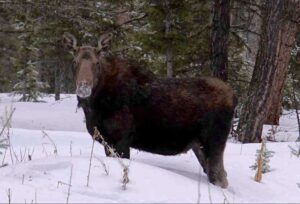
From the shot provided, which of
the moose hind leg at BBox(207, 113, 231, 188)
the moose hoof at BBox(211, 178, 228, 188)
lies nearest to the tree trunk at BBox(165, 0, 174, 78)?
the moose hind leg at BBox(207, 113, 231, 188)

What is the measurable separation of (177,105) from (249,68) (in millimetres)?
12044

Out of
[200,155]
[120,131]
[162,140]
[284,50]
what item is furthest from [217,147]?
[284,50]

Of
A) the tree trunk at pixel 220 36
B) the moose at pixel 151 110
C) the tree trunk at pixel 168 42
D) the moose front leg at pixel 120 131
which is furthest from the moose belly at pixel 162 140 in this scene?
the tree trunk at pixel 168 42

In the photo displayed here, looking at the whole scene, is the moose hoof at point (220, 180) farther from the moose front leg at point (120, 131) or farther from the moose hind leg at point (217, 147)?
the moose front leg at point (120, 131)

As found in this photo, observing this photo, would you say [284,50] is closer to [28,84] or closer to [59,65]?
[59,65]

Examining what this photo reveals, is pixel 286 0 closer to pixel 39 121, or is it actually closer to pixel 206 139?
pixel 206 139

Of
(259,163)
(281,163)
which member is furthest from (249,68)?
(259,163)

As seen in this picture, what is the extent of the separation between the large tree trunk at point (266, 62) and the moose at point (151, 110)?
4155mm

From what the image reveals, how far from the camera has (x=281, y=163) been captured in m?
8.13

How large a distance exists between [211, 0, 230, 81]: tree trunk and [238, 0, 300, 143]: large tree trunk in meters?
0.82

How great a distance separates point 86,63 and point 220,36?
18.4ft

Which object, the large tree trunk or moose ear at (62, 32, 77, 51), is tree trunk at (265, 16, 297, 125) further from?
moose ear at (62, 32, 77, 51)

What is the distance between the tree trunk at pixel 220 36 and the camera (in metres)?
11.4

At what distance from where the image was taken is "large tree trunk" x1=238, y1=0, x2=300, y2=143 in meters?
10.8
